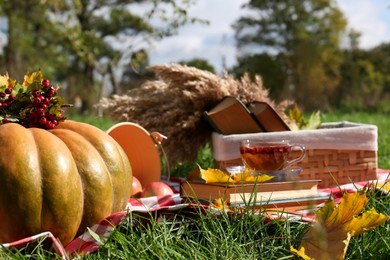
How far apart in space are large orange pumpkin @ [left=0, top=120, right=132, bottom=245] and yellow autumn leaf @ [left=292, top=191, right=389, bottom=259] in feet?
2.74

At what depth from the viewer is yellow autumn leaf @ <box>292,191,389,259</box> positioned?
198 centimetres

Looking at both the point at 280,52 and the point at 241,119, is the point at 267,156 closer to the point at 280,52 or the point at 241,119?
the point at 241,119

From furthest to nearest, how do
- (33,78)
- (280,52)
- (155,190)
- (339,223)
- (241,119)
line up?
(280,52) < (241,119) < (155,190) < (33,78) < (339,223)

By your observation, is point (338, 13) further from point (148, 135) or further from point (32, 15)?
point (148, 135)

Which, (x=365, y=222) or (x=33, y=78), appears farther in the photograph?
(x=33, y=78)

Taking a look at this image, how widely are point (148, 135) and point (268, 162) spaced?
2.84 ft

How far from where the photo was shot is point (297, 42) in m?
31.9

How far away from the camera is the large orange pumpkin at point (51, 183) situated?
2250 millimetres

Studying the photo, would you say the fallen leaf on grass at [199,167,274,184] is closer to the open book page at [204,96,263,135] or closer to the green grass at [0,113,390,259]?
the green grass at [0,113,390,259]

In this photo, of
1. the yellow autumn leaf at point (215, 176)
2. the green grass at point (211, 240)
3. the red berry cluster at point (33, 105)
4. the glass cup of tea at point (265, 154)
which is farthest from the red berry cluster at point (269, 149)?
the red berry cluster at point (33, 105)

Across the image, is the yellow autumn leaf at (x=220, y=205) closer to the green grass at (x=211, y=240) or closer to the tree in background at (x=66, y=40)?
the green grass at (x=211, y=240)

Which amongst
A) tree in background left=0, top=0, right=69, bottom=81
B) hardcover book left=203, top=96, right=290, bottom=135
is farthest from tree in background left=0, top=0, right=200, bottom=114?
hardcover book left=203, top=96, right=290, bottom=135

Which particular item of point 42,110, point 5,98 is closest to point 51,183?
point 42,110

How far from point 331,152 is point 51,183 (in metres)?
1.84
